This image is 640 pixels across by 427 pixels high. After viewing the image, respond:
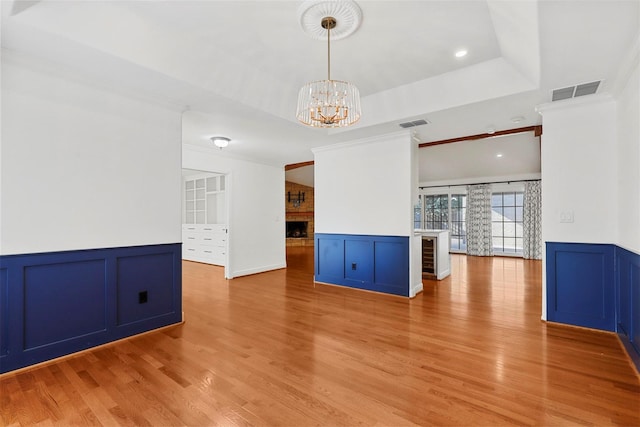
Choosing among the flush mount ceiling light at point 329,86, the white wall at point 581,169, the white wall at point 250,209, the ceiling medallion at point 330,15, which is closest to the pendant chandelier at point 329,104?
the flush mount ceiling light at point 329,86

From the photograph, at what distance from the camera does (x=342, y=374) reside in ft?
7.47

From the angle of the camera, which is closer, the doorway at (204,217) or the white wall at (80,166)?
the white wall at (80,166)

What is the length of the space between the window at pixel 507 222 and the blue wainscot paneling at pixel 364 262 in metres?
5.98

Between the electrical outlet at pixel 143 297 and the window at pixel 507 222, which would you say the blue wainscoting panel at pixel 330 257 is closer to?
the electrical outlet at pixel 143 297

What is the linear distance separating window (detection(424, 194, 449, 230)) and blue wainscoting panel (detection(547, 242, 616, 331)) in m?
6.59

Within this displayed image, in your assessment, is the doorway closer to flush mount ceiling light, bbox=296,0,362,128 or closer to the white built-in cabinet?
the white built-in cabinet

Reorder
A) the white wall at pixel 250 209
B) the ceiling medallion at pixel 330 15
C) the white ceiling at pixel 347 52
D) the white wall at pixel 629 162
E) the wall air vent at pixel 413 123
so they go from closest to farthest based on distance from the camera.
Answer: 1. the white ceiling at pixel 347 52
2. the ceiling medallion at pixel 330 15
3. the white wall at pixel 629 162
4. the wall air vent at pixel 413 123
5. the white wall at pixel 250 209

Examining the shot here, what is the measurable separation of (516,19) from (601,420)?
2.57m

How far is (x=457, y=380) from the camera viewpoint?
217 cm

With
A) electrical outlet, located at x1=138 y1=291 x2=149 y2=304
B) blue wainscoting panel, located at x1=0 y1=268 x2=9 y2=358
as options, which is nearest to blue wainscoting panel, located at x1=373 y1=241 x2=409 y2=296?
electrical outlet, located at x1=138 y1=291 x2=149 y2=304

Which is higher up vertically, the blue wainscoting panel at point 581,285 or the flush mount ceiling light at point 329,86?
the flush mount ceiling light at point 329,86

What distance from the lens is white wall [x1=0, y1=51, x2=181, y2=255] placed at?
2.34m

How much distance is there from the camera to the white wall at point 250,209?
18.7 feet

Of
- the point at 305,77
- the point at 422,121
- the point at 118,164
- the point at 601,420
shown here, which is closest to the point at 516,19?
the point at 422,121
